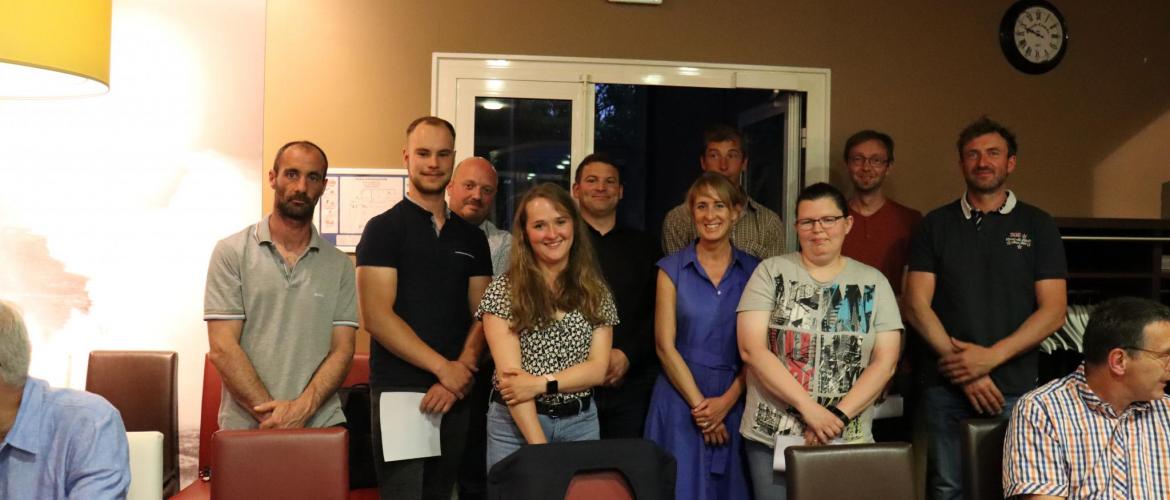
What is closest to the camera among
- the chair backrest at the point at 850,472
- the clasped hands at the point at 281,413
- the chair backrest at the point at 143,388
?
the chair backrest at the point at 850,472

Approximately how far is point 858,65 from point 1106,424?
274 cm

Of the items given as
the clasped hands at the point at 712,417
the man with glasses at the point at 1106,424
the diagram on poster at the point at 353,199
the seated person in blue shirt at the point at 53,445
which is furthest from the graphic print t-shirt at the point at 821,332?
the diagram on poster at the point at 353,199

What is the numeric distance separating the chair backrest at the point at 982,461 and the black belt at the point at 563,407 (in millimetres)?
1056

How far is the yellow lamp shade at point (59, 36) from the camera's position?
1725 mm

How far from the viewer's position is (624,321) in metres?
3.37

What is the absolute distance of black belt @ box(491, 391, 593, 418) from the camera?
8.99 ft

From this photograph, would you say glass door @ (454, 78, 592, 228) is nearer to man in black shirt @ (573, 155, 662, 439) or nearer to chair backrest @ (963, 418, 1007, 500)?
man in black shirt @ (573, 155, 662, 439)

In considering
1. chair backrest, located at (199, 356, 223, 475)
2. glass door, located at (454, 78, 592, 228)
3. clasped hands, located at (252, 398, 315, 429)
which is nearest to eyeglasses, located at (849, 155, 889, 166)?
glass door, located at (454, 78, 592, 228)

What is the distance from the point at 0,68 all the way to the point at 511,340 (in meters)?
1.42

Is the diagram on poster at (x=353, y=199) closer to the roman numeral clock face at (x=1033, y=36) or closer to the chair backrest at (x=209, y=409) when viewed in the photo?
the chair backrest at (x=209, y=409)

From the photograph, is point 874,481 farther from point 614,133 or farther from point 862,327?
point 614,133

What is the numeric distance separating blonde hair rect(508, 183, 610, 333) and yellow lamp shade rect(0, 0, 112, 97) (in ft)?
3.94

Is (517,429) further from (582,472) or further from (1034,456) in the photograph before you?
(1034,456)

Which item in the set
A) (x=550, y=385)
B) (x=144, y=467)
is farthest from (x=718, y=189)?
(x=144, y=467)
